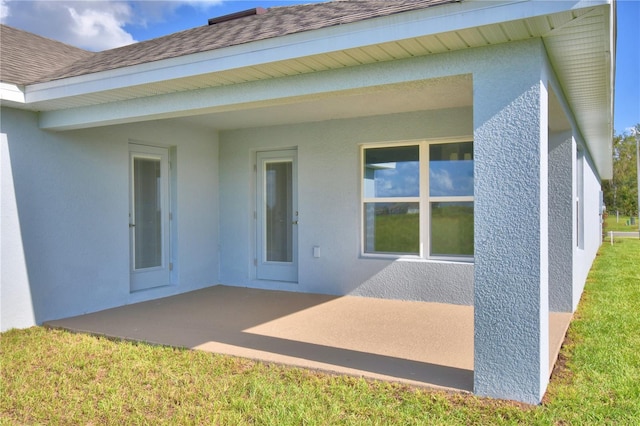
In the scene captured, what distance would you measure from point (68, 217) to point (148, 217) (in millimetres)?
1526

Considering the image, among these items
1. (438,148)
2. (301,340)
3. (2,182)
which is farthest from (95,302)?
(438,148)

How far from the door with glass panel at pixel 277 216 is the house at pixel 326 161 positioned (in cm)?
4

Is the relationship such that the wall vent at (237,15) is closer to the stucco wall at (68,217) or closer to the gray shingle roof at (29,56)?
the stucco wall at (68,217)

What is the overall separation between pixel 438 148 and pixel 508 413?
197 inches

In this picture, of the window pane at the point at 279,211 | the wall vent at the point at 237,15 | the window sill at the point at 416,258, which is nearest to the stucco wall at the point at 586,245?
the window sill at the point at 416,258

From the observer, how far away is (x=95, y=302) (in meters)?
7.14

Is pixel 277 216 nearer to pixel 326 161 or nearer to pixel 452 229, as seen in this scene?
pixel 326 161

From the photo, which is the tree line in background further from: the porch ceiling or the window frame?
the porch ceiling

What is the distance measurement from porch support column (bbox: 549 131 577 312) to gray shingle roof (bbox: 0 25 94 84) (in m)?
7.12

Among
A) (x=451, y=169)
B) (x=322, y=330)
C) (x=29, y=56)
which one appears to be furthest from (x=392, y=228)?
(x=29, y=56)

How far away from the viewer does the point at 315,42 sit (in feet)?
13.5

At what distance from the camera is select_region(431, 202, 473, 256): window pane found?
7.54m

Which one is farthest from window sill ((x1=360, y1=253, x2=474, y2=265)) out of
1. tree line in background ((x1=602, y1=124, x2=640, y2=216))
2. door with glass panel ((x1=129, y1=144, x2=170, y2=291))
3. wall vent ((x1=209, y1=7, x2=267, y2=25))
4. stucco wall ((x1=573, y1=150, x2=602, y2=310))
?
tree line in background ((x1=602, y1=124, x2=640, y2=216))

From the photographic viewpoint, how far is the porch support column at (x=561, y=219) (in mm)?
6562
